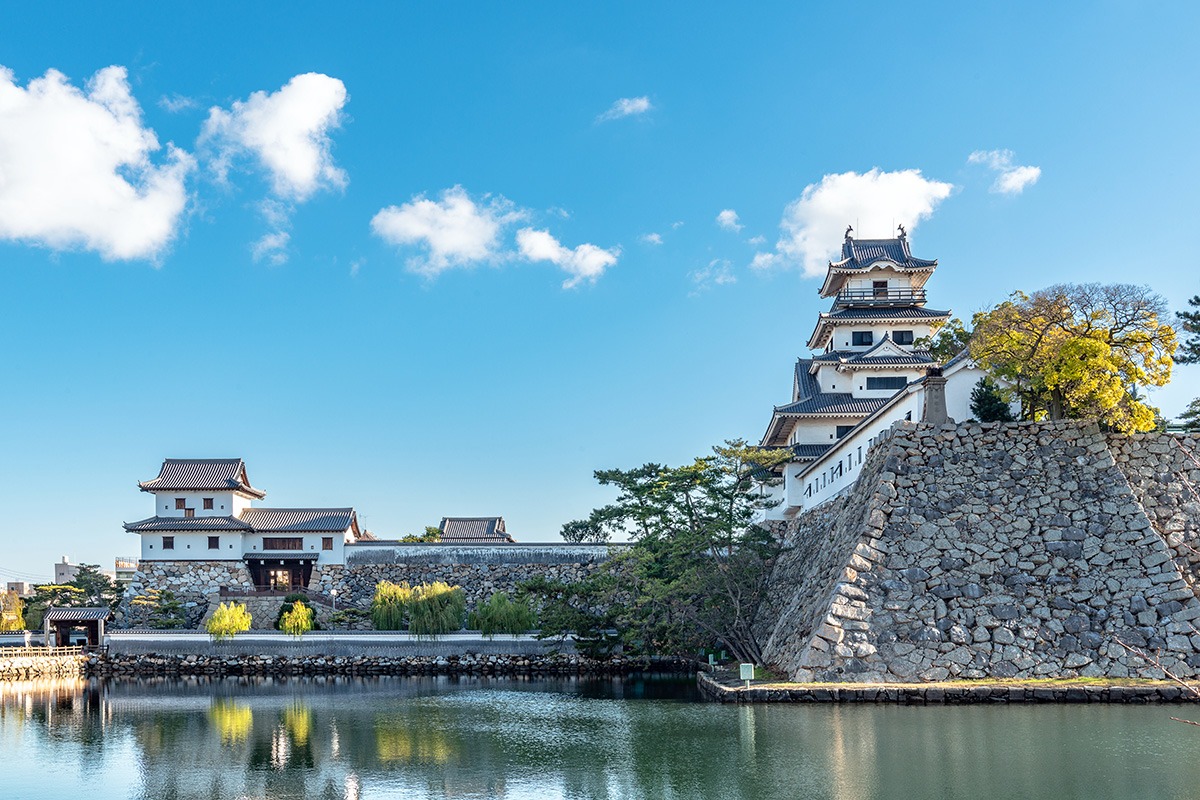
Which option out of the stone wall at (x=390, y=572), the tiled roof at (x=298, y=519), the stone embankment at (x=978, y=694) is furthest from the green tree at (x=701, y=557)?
the tiled roof at (x=298, y=519)

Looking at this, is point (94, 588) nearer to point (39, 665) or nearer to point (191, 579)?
point (191, 579)

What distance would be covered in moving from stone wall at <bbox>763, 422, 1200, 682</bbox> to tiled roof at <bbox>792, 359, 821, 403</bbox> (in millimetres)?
11350

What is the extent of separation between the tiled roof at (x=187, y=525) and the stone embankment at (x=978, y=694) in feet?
103

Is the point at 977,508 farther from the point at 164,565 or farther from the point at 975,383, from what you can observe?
the point at 164,565

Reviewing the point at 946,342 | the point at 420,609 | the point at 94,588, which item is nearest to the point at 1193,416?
the point at 946,342

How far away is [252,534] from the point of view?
44.6 m

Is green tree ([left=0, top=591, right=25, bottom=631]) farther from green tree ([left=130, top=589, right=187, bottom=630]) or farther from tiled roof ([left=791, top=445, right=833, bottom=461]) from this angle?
tiled roof ([left=791, top=445, right=833, bottom=461])

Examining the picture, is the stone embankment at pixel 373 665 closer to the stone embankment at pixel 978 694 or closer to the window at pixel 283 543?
the window at pixel 283 543

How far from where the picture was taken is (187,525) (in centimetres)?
4366

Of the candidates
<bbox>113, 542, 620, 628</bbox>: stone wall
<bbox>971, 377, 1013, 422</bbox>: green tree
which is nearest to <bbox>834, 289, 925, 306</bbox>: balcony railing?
<bbox>971, 377, 1013, 422</bbox>: green tree

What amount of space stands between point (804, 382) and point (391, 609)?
18.2 meters

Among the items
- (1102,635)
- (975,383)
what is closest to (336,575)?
(975,383)

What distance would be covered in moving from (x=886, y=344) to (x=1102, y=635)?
15.9 metres

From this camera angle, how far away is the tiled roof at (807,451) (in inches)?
1277
